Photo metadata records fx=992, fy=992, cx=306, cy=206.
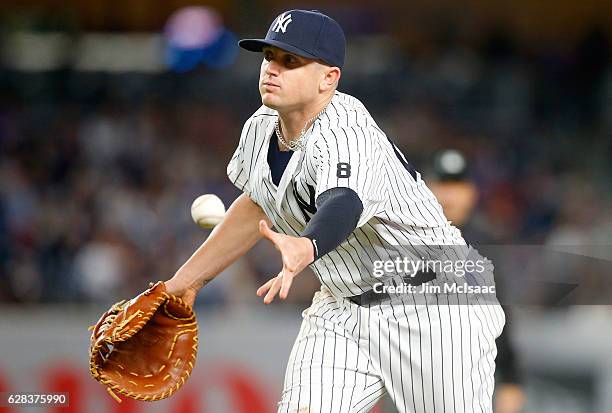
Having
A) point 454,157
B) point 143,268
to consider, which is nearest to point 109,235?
point 143,268

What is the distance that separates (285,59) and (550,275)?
2.23 metres

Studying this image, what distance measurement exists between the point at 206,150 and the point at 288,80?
18.5 ft

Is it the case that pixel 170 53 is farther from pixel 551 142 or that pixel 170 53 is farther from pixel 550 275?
pixel 550 275

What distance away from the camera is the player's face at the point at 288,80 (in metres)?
2.59

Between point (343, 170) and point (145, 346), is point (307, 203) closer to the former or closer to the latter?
point (343, 170)

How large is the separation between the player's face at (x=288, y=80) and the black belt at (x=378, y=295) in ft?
1.84

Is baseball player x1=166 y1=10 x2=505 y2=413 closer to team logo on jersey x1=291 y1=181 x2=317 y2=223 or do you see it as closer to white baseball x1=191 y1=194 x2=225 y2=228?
team logo on jersey x1=291 y1=181 x2=317 y2=223

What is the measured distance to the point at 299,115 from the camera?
2.68 metres

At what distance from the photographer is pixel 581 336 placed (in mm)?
4957

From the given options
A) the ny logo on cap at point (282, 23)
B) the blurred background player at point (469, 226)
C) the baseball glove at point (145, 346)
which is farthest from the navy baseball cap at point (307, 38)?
the blurred background player at point (469, 226)

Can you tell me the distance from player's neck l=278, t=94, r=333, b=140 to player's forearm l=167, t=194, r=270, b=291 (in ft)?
1.18

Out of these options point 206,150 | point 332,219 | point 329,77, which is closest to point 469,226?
point 329,77

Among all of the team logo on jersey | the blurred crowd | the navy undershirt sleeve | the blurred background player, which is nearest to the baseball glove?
the team logo on jersey

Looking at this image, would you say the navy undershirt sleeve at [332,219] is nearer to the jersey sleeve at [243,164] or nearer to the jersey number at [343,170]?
the jersey number at [343,170]
